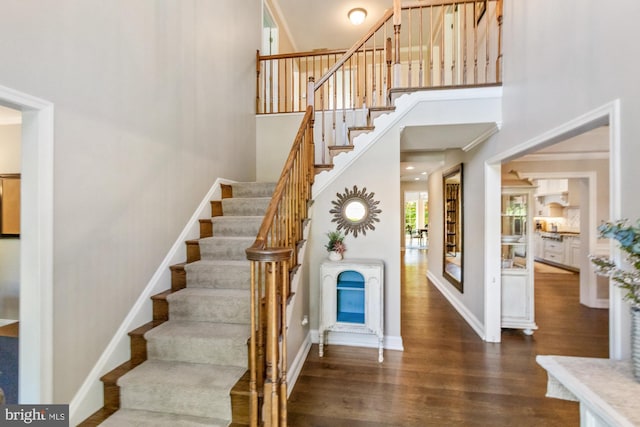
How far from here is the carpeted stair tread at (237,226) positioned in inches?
122

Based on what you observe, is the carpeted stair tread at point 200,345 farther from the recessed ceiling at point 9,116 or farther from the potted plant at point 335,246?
the recessed ceiling at point 9,116

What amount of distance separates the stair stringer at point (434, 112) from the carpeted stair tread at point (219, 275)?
1431mm

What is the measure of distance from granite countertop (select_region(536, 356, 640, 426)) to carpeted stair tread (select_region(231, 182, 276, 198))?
117 inches

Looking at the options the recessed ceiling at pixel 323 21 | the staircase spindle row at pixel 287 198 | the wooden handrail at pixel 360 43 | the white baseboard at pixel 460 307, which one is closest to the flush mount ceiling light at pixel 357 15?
the recessed ceiling at pixel 323 21

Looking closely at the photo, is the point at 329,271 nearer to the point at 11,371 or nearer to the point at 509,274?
the point at 509,274

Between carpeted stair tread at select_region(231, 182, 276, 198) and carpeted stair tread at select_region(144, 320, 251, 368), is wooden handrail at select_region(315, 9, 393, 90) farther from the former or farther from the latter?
carpeted stair tread at select_region(144, 320, 251, 368)

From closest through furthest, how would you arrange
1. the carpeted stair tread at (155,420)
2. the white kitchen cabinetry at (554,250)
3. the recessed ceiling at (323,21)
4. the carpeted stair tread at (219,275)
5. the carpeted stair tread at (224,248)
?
the carpeted stair tread at (155,420)
the carpeted stair tread at (219,275)
the carpeted stair tread at (224,248)
the recessed ceiling at (323,21)
the white kitchen cabinetry at (554,250)

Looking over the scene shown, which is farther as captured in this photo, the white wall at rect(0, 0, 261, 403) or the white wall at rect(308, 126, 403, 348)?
the white wall at rect(308, 126, 403, 348)

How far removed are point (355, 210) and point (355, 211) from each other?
11 millimetres

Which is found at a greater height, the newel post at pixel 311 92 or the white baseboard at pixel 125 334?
the newel post at pixel 311 92

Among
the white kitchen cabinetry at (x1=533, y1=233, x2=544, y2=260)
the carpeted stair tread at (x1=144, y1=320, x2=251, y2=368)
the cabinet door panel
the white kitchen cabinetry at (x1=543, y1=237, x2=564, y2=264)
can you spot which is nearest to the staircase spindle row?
the carpeted stair tread at (x1=144, y1=320, x2=251, y2=368)

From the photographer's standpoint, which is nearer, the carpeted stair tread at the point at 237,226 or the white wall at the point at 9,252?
the carpeted stair tread at the point at 237,226

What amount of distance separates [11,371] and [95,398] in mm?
1233

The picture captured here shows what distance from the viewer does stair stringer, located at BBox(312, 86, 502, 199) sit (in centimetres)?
296
